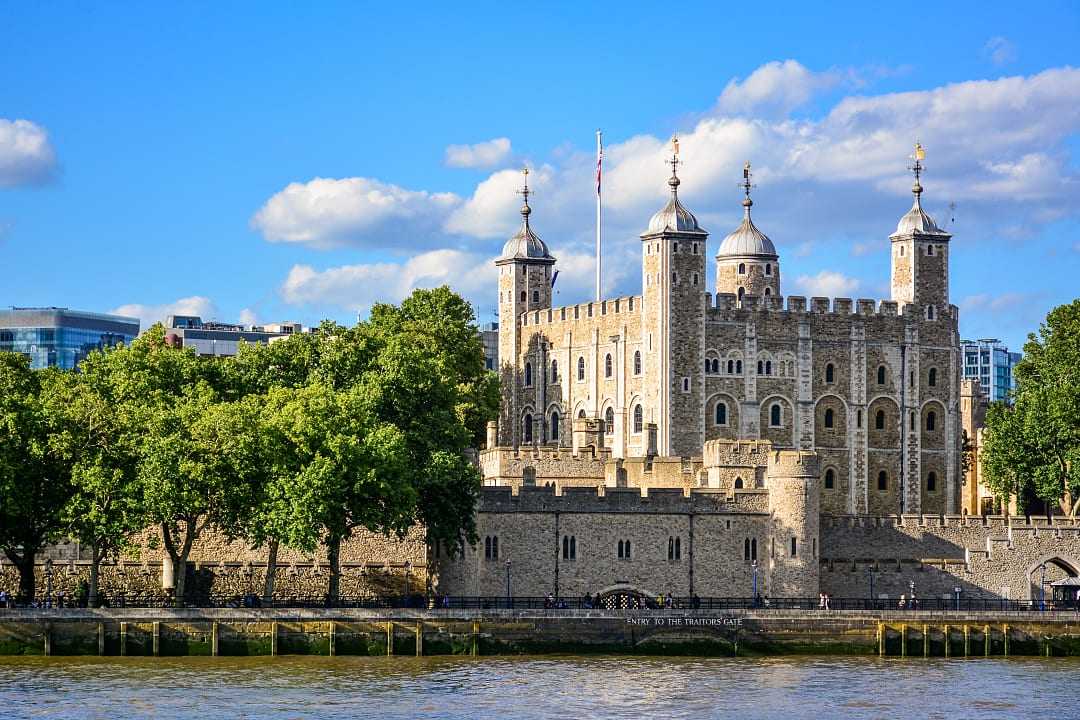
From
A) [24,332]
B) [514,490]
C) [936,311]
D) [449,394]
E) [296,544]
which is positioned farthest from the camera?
[24,332]

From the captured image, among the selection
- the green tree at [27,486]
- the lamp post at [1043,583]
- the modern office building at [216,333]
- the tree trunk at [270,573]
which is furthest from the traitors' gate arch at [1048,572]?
the modern office building at [216,333]

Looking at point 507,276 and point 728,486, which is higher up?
point 507,276

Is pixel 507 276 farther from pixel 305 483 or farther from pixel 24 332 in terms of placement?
pixel 24 332

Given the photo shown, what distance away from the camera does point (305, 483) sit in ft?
243

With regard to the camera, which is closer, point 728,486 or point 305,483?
point 305,483

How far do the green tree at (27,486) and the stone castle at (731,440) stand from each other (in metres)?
13.1

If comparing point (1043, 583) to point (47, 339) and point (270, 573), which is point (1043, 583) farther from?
point (47, 339)

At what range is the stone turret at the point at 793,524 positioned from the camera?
8131 cm

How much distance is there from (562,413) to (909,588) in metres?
31.6

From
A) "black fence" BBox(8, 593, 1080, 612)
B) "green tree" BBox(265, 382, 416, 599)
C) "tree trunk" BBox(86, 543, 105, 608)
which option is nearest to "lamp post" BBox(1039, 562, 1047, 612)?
"black fence" BBox(8, 593, 1080, 612)

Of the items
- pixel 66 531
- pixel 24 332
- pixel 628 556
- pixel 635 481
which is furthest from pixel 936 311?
pixel 24 332

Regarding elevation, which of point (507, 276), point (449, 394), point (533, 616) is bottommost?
point (533, 616)

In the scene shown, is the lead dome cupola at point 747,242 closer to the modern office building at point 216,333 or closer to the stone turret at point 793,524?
the stone turret at point 793,524

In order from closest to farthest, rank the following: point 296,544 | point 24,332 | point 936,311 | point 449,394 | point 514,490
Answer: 1. point 296,544
2. point 514,490
3. point 449,394
4. point 936,311
5. point 24,332
